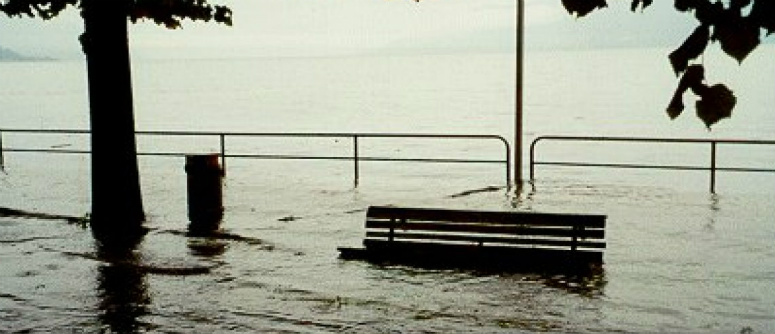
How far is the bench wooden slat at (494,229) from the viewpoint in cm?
870

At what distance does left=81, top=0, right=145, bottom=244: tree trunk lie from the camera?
36.4 ft

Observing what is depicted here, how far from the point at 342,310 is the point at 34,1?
6.59m

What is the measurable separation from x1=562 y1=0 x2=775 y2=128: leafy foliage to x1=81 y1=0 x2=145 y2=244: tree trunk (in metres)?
9.23

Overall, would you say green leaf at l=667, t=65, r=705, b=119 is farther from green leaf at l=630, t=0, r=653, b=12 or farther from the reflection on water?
the reflection on water

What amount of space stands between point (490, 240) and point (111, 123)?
526cm

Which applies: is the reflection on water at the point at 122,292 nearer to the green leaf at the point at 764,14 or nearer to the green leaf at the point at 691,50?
the green leaf at the point at 691,50

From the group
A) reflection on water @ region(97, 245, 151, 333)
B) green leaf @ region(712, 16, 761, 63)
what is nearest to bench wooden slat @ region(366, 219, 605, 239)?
reflection on water @ region(97, 245, 151, 333)

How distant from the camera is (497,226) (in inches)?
359

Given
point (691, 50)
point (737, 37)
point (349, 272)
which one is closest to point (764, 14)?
point (737, 37)

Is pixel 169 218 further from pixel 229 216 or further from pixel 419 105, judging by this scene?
pixel 419 105

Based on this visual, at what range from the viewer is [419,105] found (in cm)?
10625

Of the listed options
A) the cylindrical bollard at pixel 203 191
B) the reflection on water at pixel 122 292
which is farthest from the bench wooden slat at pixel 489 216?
the cylindrical bollard at pixel 203 191

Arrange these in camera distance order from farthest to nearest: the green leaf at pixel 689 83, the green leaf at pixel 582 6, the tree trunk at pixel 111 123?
the tree trunk at pixel 111 123
the green leaf at pixel 582 6
the green leaf at pixel 689 83

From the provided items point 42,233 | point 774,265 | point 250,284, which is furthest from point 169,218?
point 774,265
